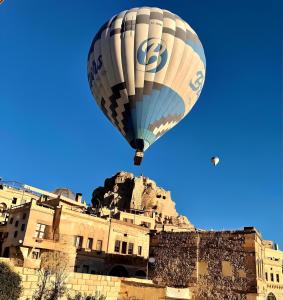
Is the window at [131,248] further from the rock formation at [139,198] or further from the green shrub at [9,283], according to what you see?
the rock formation at [139,198]

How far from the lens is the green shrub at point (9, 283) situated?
690 inches

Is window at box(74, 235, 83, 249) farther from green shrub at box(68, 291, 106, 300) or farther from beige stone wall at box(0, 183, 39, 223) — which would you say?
beige stone wall at box(0, 183, 39, 223)

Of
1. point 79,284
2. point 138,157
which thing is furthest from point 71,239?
point 79,284

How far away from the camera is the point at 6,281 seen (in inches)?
703

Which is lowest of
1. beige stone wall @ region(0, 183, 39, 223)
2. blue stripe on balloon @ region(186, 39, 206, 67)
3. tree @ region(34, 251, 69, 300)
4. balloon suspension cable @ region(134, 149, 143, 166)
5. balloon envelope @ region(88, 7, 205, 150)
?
tree @ region(34, 251, 69, 300)

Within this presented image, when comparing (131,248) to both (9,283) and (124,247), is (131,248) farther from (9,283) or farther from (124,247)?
(9,283)

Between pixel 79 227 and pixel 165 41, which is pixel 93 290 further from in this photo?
pixel 165 41

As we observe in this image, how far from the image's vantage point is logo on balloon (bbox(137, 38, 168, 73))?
26.3 metres

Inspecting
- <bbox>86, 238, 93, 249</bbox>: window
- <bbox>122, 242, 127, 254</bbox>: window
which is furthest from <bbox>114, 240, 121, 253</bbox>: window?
<bbox>86, 238, 93, 249</bbox>: window

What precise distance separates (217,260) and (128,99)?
1291cm

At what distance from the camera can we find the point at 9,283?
1791 centimetres

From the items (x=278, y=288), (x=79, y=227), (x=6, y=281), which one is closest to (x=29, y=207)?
(x=79, y=227)

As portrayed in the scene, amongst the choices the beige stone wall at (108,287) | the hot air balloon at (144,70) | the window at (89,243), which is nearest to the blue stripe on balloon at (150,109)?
the hot air balloon at (144,70)

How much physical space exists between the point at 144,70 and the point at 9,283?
16.2 m
